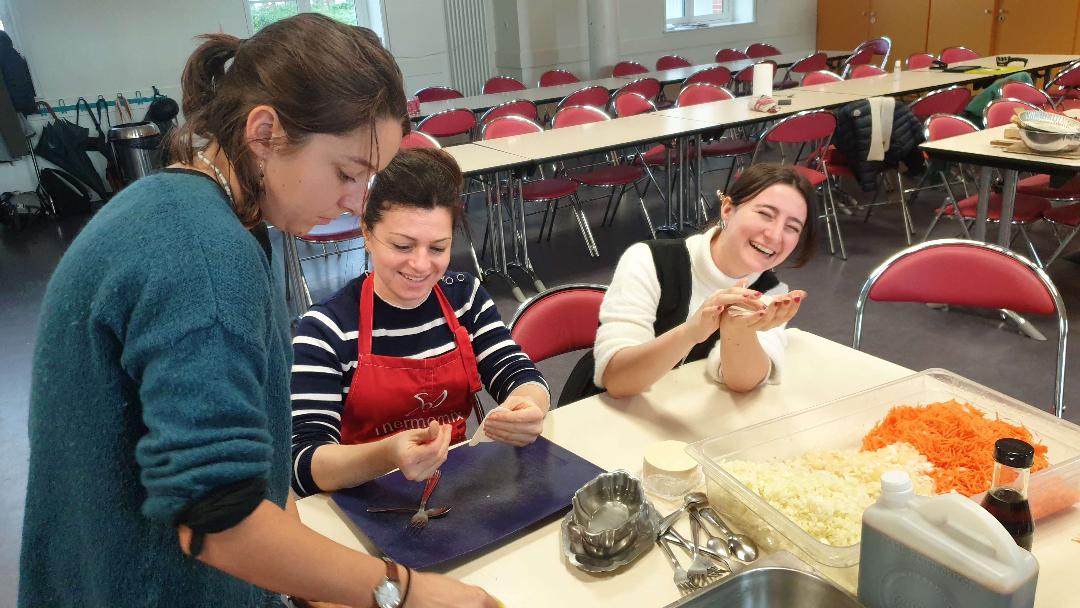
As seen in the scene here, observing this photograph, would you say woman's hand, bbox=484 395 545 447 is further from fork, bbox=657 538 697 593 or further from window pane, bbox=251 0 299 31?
window pane, bbox=251 0 299 31

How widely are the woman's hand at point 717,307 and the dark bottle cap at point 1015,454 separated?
532mm

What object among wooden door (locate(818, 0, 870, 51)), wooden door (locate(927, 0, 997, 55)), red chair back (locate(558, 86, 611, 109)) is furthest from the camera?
wooden door (locate(818, 0, 870, 51))

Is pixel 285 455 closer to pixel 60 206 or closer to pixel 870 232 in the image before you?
pixel 870 232

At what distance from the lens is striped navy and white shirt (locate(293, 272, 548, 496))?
1494mm

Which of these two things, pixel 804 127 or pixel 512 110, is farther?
pixel 512 110

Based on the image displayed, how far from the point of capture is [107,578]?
86 cm

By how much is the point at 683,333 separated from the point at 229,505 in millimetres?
973

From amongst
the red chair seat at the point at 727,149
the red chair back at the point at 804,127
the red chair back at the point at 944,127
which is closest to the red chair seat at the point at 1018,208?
the red chair back at the point at 944,127

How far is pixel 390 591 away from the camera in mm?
906

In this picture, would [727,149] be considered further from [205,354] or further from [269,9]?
[205,354]

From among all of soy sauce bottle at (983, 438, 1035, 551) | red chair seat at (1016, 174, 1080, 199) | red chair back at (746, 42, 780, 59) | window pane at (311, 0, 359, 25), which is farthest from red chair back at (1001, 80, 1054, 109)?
window pane at (311, 0, 359, 25)

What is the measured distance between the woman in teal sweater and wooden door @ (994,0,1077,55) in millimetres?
9744

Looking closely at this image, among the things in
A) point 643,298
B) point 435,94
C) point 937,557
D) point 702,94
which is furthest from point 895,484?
point 435,94

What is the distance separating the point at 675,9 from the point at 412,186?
964 cm
